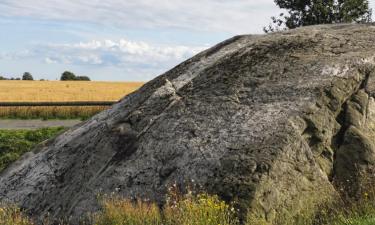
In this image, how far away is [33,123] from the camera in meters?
30.9

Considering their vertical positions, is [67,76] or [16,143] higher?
[16,143]

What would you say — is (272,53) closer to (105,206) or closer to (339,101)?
(339,101)

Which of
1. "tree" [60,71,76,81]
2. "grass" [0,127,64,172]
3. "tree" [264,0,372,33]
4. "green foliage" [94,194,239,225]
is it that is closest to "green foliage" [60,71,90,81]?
"tree" [60,71,76,81]

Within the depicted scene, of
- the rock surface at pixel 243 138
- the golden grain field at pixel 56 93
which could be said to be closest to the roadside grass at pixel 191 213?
the rock surface at pixel 243 138

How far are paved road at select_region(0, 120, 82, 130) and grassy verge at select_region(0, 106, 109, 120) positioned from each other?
1.39 meters

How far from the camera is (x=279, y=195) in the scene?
330 inches

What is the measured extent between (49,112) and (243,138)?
85.4 feet

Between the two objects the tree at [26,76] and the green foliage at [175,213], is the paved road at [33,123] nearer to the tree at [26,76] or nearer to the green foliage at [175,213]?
the green foliage at [175,213]

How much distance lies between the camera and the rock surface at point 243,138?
8547mm

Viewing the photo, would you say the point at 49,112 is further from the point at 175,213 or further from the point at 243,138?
the point at 175,213

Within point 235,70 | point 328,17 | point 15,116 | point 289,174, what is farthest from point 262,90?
point 328,17

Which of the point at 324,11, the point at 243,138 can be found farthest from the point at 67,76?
the point at 243,138

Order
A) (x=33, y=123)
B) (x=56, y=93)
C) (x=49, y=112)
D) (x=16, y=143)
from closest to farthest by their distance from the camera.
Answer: (x=16, y=143)
(x=33, y=123)
(x=49, y=112)
(x=56, y=93)

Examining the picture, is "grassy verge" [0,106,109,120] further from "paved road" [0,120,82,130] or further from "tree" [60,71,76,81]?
"tree" [60,71,76,81]
